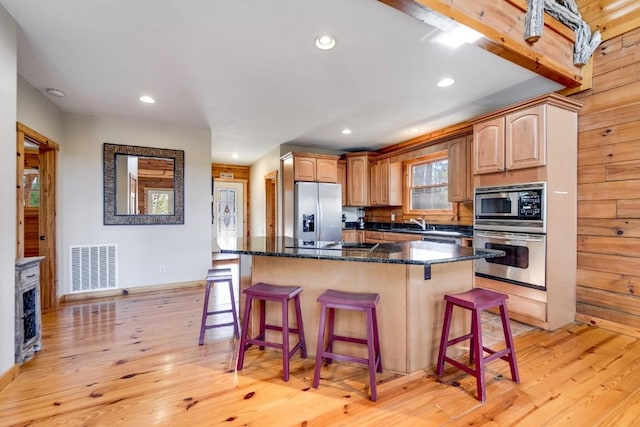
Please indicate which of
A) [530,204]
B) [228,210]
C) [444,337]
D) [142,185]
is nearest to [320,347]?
[444,337]

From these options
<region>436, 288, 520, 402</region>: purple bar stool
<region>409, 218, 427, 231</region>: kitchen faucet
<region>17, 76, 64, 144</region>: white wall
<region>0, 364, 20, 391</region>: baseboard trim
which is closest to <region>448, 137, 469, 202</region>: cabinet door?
<region>409, 218, 427, 231</region>: kitchen faucet

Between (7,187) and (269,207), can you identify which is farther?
(269,207)

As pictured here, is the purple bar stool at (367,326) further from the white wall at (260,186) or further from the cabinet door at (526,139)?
the white wall at (260,186)

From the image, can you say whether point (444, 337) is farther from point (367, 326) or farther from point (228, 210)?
point (228, 210)

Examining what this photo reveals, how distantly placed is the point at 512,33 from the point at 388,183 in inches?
131

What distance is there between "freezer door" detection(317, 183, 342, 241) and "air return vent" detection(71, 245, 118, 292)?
123 inches

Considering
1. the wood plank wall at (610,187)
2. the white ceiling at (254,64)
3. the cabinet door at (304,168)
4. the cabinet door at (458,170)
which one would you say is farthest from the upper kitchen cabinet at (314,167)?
the wood plank wall at (610,187)

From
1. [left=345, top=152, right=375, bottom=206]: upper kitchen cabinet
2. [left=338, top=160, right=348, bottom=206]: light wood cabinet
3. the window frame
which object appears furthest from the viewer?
[left=338, top=160, right=348, bottom=206]: light wood cabinet

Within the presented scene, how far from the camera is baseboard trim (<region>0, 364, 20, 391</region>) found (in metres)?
1.91

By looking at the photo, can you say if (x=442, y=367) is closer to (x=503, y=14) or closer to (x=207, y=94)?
(x=503, y=14)

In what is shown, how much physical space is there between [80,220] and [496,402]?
4.86 m

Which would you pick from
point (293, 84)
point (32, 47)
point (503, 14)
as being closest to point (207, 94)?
point (293, 84)

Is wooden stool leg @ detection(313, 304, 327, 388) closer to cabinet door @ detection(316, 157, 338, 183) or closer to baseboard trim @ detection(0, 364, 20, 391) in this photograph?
baseboard trim @ detection(0, 364, 20, 391)

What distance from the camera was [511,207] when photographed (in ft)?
10.3
